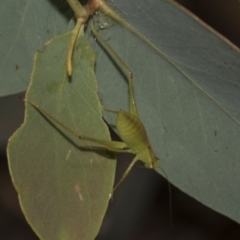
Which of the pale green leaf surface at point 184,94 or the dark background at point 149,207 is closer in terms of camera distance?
the pale green leaf surface at point 184,94

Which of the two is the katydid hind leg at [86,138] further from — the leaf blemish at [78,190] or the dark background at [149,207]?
the dark background at [149,207]

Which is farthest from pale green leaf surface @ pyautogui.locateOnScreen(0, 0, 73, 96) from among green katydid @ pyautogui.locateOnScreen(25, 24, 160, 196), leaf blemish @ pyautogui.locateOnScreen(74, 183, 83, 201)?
leaf blemish @ pyautogui.locateOnScreen(74, 183, 83, 201)

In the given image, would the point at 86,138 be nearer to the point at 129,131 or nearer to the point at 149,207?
the point at 129,131

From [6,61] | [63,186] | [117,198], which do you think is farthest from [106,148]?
[117,198]

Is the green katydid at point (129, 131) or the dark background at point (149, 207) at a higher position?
the green katydid at point (129, 131)

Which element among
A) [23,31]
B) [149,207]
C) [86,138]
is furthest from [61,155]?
[149,207]

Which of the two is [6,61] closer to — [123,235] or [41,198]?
[41,198]

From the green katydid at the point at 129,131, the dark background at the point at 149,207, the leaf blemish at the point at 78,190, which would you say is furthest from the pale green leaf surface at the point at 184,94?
the dark background at the point at 149,207
